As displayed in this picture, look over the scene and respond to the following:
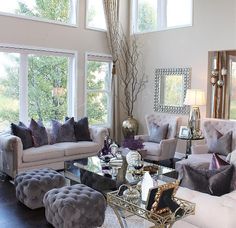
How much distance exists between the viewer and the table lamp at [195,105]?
621 centimetres

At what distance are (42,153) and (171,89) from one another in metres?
3.28

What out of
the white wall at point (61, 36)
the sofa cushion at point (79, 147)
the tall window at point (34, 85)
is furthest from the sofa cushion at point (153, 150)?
the tall window at point (34, 85)

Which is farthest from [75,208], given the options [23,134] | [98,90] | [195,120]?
[98,90]

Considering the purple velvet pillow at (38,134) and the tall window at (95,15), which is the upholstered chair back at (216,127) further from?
the tall window at (95,15)

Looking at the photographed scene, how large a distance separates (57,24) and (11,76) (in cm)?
149

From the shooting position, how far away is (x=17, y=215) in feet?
13.0

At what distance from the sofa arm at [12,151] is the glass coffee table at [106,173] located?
2.68ft

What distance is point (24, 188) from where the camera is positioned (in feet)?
13.6

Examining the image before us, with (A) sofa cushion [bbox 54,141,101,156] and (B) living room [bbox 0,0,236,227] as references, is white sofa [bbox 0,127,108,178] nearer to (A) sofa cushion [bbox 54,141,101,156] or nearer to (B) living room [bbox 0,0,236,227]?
(A) sofa cushion [bbox 54,141,101,156]

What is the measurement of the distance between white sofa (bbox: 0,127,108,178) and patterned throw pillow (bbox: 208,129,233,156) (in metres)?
2.14

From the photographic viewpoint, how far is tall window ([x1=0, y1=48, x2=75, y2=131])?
632 cm

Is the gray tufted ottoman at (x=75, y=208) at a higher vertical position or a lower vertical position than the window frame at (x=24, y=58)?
lower

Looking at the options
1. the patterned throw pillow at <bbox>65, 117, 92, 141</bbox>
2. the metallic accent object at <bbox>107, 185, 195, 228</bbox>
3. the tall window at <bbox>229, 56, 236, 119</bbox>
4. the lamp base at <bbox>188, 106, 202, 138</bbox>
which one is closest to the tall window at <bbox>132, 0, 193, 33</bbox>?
the tall window at <bbox>229, 56, 236, 119</bbox>

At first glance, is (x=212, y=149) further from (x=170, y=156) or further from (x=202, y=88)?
(x=202, y=88)
